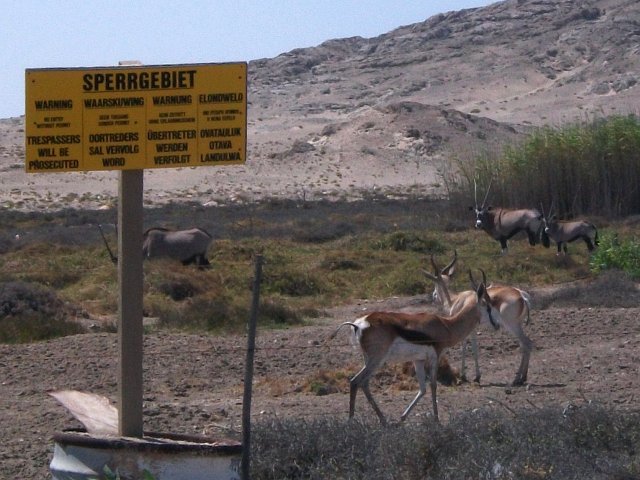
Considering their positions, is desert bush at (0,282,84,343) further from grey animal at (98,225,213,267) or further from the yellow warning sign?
the yellow warning sign

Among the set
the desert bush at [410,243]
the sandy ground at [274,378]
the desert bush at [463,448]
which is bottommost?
the sandy ground at [274,378]

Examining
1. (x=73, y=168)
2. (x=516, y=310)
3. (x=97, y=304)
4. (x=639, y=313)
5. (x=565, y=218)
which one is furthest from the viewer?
(x=565, y=218)

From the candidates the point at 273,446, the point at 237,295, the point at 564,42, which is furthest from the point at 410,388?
the point at 564,42

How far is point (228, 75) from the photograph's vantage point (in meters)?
6.61

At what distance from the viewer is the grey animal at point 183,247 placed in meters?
22.9

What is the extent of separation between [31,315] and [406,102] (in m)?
55.8

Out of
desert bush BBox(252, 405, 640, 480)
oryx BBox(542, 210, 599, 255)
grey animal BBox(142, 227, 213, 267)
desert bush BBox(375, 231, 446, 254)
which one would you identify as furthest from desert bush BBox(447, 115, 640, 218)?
desert bush BBox(252, 405, 640, 480)

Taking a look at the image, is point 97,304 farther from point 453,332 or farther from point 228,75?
point 228,75

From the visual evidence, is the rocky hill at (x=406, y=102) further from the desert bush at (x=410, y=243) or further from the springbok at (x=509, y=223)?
the desert bush at (x=410, y=243)

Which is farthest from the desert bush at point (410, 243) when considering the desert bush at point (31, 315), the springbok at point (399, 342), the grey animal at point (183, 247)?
the springbok at point (399, 342)

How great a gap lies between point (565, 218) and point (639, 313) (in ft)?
63.7

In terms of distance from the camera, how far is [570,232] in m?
27.0

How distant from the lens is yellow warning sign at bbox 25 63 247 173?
21.5ft

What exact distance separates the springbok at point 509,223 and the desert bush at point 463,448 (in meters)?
21.5
